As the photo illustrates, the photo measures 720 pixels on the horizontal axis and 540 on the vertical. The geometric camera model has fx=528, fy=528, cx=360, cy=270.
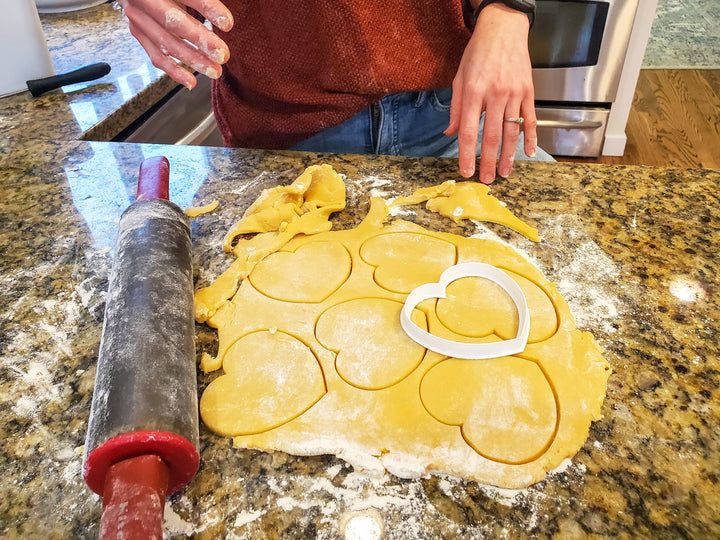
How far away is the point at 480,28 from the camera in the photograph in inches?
37.6

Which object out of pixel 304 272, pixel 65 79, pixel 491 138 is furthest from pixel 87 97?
pixel 491 138

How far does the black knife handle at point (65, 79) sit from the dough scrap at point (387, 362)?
0.84 metres

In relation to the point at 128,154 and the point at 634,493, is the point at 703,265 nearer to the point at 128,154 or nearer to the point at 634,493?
the point at 634,493

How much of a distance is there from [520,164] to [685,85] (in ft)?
9.88

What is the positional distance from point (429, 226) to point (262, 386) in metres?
0.42

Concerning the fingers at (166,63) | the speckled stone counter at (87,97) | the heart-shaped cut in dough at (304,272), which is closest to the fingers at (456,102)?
the heart-shaped cut in dough at (304,272)

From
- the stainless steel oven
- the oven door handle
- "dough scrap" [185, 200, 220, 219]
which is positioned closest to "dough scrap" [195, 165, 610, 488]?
"dough scrap" [185, 200, 220, 219]

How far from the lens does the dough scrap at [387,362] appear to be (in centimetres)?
60

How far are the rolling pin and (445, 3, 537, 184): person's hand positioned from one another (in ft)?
1.78

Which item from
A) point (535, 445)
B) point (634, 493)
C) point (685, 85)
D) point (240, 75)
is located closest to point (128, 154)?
point (240, 75)

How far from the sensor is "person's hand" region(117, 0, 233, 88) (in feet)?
2.81

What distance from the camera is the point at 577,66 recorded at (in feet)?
7.89

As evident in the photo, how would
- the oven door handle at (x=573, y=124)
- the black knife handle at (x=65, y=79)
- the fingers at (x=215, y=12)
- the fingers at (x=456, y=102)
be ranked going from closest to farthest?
the fingers at (x=215, y=12)
the fingers at (x=456, y=102)
the black knife handle at (x=65, y=79)
the oven door handle at (x=573, y=124)

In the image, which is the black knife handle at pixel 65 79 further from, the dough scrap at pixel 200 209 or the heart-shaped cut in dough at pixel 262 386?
the heart-shaped cut in dough at pixel 262 386
